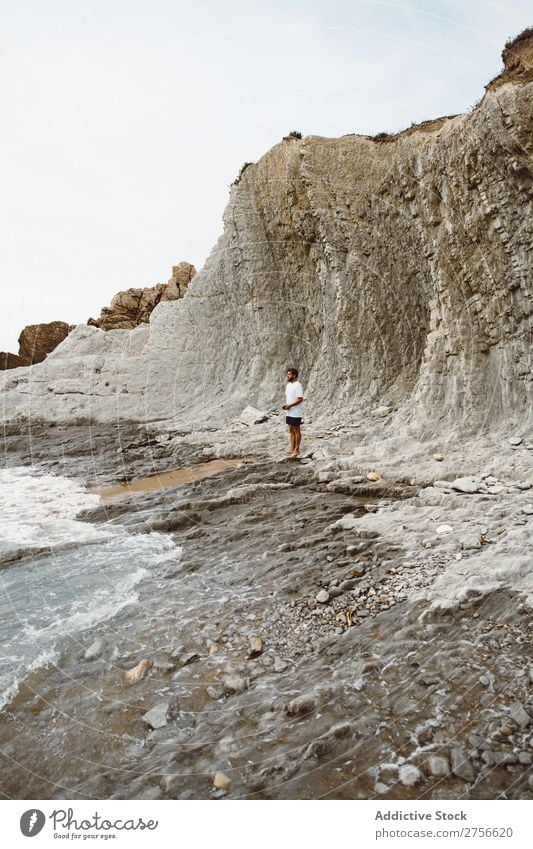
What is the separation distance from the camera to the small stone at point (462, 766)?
2.91 meters

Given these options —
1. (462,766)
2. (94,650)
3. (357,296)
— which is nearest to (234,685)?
(94,650)

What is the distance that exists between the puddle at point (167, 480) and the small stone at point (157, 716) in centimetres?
706

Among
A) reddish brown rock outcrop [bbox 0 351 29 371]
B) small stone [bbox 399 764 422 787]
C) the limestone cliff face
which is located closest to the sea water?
small stone [bbox 399 764 422 787]

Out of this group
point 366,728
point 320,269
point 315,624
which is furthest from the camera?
point 320,269

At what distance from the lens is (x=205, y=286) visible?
23.1 m

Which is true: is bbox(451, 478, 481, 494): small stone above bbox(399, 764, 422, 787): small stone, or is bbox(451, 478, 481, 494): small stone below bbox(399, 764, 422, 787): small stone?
above

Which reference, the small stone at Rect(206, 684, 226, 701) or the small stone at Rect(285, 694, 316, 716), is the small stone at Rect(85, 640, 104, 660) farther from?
the small stone at Rect(285, 694, 316, 716)

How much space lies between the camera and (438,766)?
297cm

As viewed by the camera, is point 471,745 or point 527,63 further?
point 527,63

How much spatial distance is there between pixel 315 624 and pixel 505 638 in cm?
167

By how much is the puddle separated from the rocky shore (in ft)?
11.1

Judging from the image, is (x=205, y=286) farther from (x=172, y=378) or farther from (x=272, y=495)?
(x=272, y=495)

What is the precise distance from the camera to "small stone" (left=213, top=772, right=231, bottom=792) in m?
3.03
